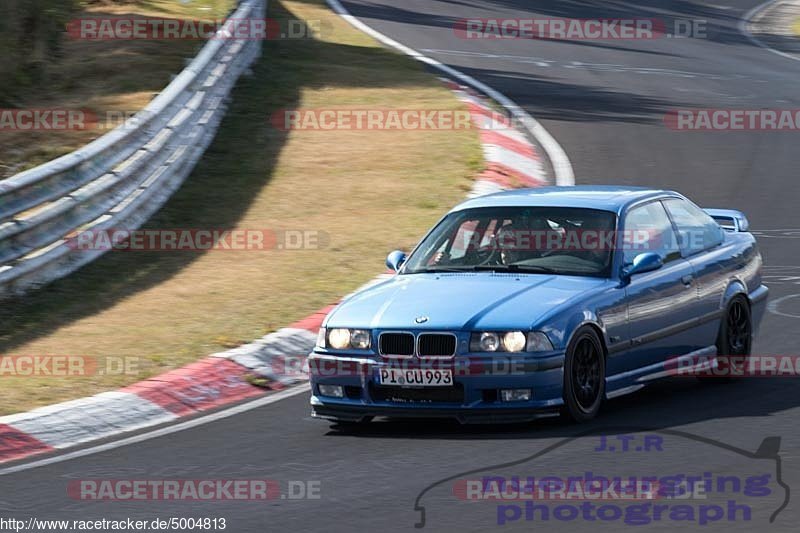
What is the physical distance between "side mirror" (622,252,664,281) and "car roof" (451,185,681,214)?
46 cm

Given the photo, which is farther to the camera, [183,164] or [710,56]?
[710,56]

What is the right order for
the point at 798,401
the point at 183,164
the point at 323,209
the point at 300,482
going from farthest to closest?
1. the point at 183,164
2. the point at 323,209
3. the point at 798,401
4. the point at 300,482

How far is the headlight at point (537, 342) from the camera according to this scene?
816cm

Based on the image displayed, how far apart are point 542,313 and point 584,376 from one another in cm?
51

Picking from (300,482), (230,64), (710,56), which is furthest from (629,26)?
(300,482)

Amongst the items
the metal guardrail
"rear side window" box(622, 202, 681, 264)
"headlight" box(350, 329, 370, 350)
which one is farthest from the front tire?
the metal guardrail

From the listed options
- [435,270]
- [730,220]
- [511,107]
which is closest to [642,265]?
[435,270]

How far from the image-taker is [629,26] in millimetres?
37000

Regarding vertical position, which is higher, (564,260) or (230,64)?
(230,64)

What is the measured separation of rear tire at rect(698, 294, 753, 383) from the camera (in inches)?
388

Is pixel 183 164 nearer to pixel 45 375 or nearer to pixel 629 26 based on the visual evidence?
pixel 45 375

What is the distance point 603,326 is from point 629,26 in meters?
29.4

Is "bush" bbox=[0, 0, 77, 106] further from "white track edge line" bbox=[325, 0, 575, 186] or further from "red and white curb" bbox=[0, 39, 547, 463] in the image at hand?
"red and white curb" bbox=[0, 39, 547, 463]

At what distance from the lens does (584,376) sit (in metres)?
8.49
